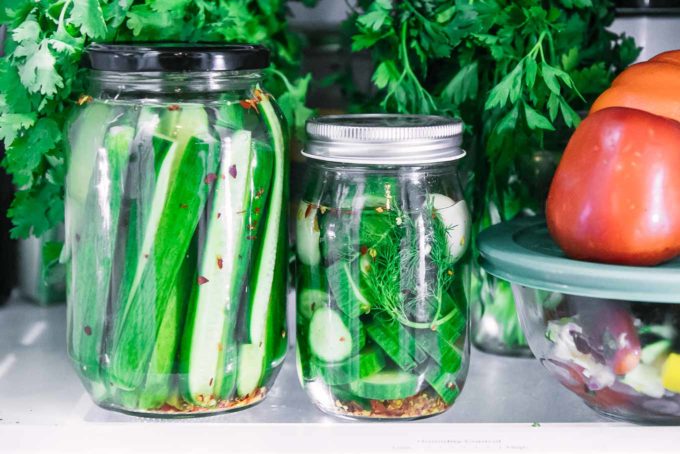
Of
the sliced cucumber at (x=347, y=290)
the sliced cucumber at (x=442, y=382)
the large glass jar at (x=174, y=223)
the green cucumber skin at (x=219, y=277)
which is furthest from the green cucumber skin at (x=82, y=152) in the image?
the sliced cucumber at (x=442, y=382)

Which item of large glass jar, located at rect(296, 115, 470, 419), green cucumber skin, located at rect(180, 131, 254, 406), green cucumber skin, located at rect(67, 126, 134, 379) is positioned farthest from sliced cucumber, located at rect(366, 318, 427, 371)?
green cucumber skin, located at rect(67, 126, 134, 379)

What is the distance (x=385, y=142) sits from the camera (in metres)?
0.71

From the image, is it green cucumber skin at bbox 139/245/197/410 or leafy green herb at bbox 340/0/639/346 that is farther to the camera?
leafy green herb at bbox 340/0/639/346

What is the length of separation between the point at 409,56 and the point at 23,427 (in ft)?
1.62

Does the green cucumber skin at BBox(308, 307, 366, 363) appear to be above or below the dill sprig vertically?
below

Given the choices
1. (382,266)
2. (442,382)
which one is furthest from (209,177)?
(442,382)

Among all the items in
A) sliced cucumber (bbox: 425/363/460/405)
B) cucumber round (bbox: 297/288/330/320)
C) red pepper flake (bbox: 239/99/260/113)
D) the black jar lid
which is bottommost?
sliced cucumber (bbox: 425/363/460/405)

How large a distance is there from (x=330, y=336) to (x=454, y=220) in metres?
0.14

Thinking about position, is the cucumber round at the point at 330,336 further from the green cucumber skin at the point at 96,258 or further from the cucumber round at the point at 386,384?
the green cucumber skin at the point at 96,258

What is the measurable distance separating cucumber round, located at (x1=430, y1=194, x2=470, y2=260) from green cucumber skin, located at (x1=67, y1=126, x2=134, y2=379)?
0.82ft

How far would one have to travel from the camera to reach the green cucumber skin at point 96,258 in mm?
718

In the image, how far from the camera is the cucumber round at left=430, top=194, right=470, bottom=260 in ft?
2.44

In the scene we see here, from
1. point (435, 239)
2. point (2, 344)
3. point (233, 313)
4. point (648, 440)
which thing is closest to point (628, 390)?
point (648, 440)

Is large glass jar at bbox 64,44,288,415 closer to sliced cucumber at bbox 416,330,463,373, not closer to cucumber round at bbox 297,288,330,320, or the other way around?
cucumber round at bbox 297,288,330,320
